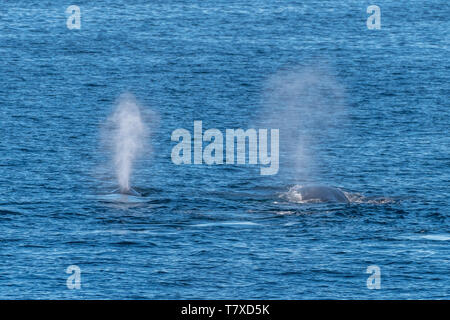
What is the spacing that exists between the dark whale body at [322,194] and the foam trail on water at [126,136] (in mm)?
15894

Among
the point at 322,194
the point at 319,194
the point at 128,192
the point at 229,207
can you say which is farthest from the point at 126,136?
the point at 322,194

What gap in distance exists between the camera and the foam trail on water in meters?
123

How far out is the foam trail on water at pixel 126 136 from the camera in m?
123

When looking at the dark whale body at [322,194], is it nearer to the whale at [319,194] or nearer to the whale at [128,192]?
the whale at [319,194]

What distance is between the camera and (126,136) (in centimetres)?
15238

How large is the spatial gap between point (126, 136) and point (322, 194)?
50422 millimetres

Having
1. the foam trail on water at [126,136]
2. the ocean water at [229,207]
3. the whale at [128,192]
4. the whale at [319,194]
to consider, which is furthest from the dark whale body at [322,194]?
the foam trail on water at [126,136]

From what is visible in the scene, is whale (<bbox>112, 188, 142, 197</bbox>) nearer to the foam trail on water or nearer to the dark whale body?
the foam trail on water

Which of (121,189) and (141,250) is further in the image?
(121,189)

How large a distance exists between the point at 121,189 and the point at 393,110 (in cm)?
6657

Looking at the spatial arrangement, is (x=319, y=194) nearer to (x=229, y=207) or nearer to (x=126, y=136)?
(x=229, y=207)

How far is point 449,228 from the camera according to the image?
98875 mm

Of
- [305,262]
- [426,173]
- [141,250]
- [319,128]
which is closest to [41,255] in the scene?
[141,250]

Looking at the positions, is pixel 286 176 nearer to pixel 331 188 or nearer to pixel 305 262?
pixel 331 188
